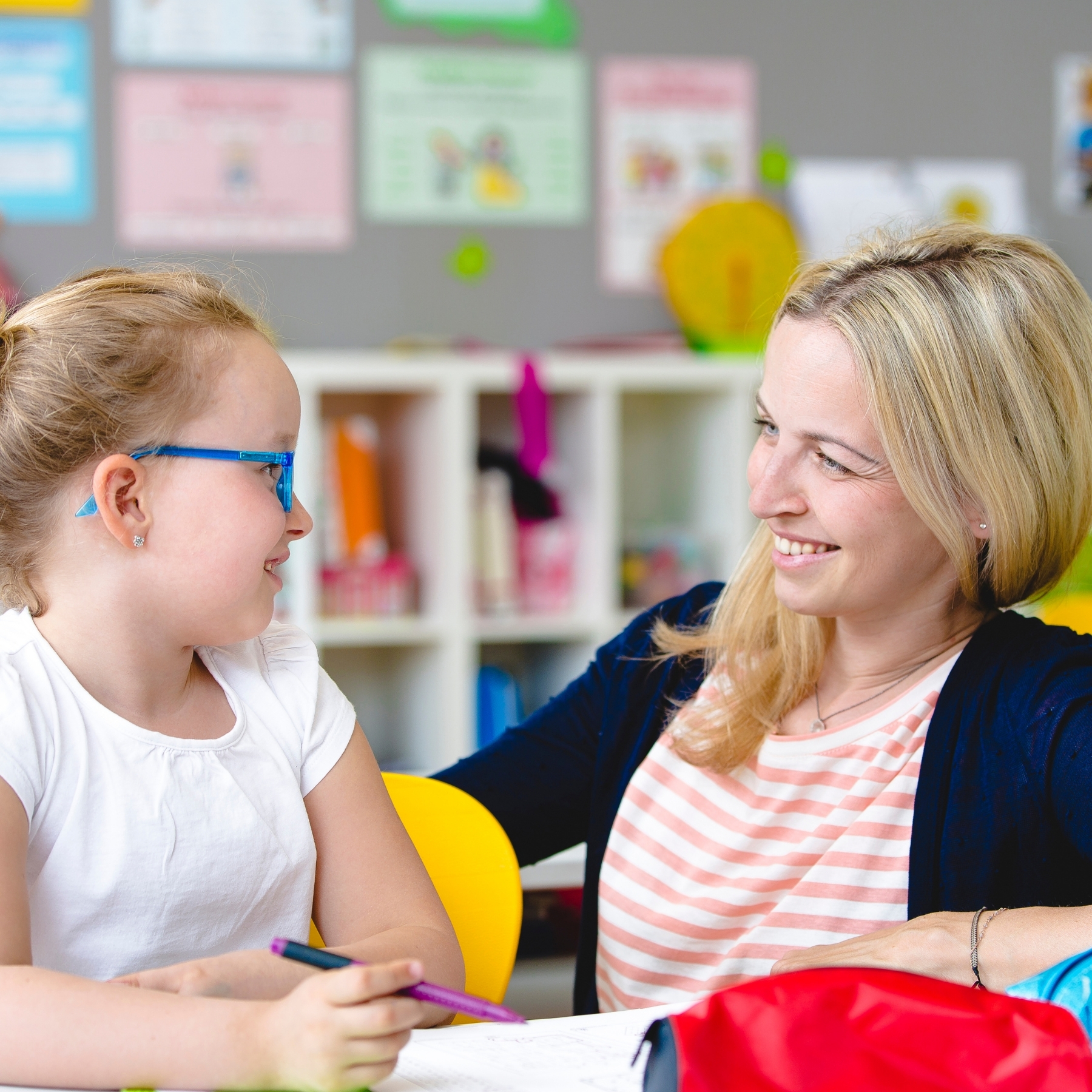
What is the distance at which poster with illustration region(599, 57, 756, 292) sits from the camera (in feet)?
10.6

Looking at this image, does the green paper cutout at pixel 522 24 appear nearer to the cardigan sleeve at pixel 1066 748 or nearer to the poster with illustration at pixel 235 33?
the poster with illustration at pixel 235 33

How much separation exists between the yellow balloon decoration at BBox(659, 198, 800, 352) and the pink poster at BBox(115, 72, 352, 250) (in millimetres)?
796

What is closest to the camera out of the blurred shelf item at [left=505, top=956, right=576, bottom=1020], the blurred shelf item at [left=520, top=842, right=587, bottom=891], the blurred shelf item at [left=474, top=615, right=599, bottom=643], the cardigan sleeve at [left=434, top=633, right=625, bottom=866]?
the cardigan sleeve at [left=434, top=633, right=625, bottom=866]

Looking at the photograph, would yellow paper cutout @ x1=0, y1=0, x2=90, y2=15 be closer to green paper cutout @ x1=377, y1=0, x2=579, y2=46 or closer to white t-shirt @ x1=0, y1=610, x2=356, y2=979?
green paper cutout @ x1=377, y1=0, x2=579, y2=46

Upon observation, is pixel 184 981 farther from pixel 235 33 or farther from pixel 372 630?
pixel 235 33

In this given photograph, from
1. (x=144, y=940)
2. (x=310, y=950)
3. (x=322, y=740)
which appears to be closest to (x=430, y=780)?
(x=322, y=740)

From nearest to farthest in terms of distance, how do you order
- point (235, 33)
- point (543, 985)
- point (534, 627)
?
point (543, 985), point (534, 627), point (235, 33)

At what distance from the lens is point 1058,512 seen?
1.22 m

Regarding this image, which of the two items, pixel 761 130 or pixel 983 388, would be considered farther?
pixel 761 130

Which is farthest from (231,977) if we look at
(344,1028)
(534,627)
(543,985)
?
(534,627)

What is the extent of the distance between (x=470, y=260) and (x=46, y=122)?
38.7 inches

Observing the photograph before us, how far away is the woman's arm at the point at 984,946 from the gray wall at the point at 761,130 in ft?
7.60

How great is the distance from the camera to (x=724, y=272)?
3.17m

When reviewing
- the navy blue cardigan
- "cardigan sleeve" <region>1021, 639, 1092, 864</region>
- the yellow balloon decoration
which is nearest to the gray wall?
the yellow balloon decoration
